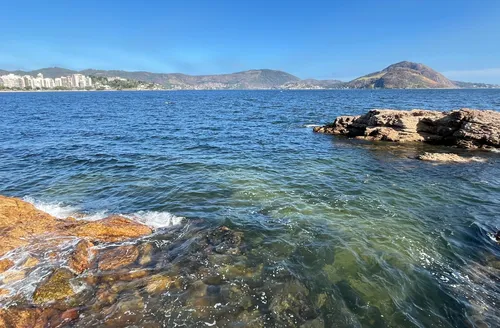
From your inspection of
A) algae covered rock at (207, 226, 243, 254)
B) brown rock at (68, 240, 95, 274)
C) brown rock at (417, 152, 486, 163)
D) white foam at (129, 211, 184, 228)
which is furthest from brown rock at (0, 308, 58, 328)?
brown rock at (417, 152, 486, 163)

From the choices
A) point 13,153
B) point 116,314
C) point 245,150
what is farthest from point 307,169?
point 13,153

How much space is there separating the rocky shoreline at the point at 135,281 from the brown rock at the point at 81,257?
0.03 m

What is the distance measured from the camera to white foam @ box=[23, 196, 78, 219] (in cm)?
1420

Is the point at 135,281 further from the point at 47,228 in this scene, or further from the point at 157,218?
the point at 47,228

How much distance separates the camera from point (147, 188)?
57.3ft

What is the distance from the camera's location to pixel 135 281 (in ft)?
28.5

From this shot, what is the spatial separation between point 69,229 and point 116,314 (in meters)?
5.97

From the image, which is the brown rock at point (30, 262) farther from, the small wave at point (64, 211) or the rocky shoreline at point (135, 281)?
the small wave at point (64, 211)

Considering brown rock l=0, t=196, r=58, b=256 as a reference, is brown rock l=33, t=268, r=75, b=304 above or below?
below

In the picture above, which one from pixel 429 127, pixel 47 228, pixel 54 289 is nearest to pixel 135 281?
pixel 54 289

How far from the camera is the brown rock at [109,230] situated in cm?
1128

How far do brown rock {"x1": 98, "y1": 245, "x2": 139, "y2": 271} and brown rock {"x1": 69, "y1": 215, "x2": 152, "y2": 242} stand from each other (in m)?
0.97

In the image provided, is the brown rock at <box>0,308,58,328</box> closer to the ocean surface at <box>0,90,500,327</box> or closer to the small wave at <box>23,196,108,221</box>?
the ocean surface at <box>0,90,500,327</box>

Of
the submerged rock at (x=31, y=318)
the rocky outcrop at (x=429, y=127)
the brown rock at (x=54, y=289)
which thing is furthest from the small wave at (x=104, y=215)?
the rocky outcrop at (x=429, y=127)
